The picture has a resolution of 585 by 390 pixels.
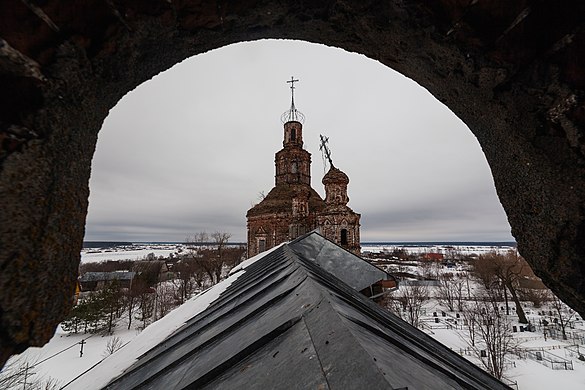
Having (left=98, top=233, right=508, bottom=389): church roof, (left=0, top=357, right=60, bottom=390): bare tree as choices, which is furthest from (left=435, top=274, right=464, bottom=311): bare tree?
(left=98, top=233, right=508, bottom=389): church roof

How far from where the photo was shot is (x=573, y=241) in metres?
1.19

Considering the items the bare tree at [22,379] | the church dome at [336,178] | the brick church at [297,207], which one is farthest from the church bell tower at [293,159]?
the bare tree at [22,379]

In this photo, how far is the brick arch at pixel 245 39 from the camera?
2.59 ft

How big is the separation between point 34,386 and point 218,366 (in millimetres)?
20491

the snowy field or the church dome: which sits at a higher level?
the church dome

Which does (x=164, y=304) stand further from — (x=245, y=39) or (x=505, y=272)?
(x=505, y=272)

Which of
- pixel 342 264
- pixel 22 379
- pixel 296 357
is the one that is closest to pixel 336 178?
pixel 342 264

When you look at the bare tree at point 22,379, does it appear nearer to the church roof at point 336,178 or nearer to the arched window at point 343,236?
the arched window at point 343,236

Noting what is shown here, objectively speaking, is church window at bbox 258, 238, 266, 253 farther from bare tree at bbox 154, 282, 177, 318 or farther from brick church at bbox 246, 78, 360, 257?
bare tree at bbox 154, 282, 177, 318

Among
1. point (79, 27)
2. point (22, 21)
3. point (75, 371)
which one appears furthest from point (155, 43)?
point (75, 371)

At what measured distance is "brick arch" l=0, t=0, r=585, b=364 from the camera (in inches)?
31.0

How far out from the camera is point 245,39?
1.58 m

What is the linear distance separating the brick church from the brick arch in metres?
15.1

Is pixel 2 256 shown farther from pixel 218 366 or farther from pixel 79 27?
pixel 218 366
